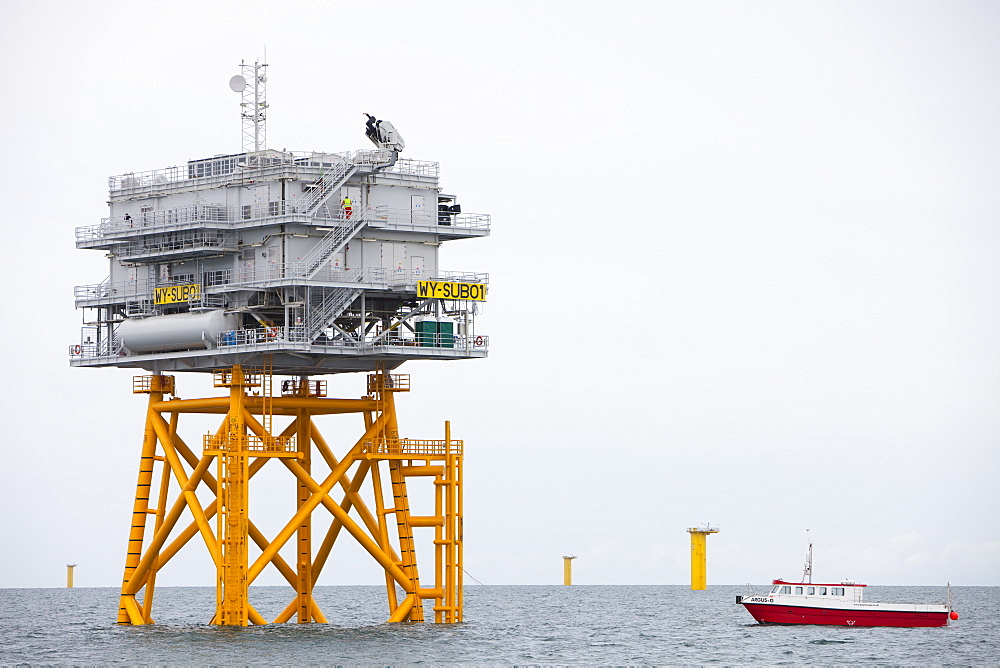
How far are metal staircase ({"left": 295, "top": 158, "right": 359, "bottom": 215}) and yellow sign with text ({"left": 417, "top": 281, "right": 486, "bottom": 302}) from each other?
5.08 m

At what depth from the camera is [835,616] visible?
96.8 metres

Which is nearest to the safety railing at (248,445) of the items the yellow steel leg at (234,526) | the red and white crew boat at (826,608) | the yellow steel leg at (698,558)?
the yellow steel leg at (234,526)

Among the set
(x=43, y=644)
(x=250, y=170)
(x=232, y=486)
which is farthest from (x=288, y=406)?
(x=43, y=644)

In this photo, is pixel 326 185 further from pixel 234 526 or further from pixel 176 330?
pixel 234 526

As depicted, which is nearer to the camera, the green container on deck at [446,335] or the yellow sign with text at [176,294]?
the yellow sign with text at [176,294]

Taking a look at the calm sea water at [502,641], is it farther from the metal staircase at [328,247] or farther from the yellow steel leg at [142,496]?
the metal staircase at [328,247]

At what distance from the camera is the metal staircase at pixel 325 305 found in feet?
235

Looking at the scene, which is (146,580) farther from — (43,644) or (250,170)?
(250,170)

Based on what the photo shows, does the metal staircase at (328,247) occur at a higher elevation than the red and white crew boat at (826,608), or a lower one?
higher

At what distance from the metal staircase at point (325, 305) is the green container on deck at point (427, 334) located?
2943 millimetres

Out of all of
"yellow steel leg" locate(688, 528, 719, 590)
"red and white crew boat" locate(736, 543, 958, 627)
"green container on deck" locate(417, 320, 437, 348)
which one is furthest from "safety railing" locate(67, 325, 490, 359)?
"yellow steel leg" locate(688, 528, 719, 590)

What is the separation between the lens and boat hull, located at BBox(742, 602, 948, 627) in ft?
317

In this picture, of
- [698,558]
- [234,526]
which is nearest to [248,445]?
[234,526]

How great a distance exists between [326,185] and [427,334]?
22.9ft
